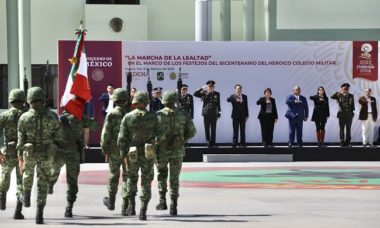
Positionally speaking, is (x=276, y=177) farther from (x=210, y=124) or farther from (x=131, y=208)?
(x=131, y=208)

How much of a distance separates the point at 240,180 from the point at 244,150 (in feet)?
23.0

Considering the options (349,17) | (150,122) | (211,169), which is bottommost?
(211,169)

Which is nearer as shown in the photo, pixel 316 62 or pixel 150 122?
pixel 150 122

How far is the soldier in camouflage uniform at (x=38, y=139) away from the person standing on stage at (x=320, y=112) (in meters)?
16.3

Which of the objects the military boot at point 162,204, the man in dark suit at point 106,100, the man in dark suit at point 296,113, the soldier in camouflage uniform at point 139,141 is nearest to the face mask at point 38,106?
the soldier in camouflage uniform at point 139,141

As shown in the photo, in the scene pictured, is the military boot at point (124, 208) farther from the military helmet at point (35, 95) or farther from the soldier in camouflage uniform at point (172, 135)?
the military helmet at point (35, 95)

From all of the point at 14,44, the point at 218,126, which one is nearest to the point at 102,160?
the point at 218,126

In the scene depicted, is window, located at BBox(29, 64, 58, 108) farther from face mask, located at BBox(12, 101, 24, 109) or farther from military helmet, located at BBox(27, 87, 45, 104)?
military helmet, located at BBox(27, 87, 45, 104)

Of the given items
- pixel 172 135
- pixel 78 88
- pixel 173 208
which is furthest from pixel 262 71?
pixel 173 208

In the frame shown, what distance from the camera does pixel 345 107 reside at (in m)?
30.7

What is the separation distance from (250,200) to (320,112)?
1247cm

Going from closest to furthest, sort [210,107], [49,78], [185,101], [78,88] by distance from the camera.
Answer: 1. [78,88]
2. [185,101]
3. [210,107]
4. [49,78]

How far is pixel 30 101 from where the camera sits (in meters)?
15.1

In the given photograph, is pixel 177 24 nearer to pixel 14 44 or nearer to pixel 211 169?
pixel 14 44
